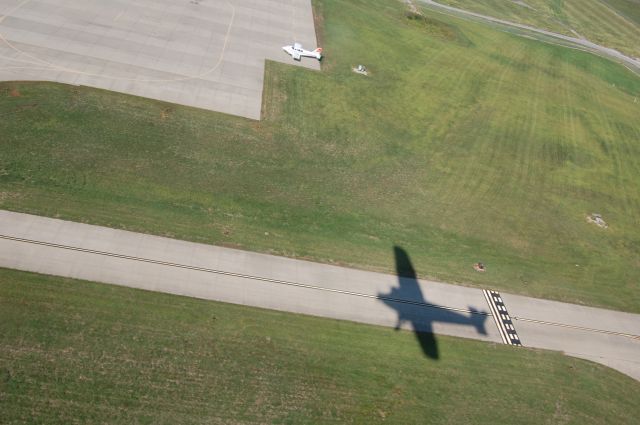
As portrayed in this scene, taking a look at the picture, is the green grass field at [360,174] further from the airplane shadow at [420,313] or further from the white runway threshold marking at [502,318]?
the airplane shadow at [420,313]

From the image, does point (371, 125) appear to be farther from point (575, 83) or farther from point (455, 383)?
point (575, 83)

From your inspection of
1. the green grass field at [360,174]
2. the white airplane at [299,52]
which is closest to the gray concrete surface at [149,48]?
the white airplane at [299,52]

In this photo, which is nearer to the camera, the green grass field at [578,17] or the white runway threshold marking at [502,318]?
the white runway threshold marking at [502,318]

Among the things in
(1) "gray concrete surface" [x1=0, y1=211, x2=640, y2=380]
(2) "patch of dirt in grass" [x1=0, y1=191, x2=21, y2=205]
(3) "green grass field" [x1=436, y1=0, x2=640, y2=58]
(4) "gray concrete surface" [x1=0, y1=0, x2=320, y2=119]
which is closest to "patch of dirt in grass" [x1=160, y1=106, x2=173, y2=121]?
(4) "gray concrete surface" [x1=0, y1=0, x2=320, y2=119]

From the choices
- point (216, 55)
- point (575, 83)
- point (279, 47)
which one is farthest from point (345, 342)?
point (575, 83)

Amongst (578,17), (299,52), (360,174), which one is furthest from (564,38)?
(360,174)

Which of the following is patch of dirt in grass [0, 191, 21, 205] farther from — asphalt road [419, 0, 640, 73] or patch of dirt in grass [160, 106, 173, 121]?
asphalt road [419, 0, 640, 73]
